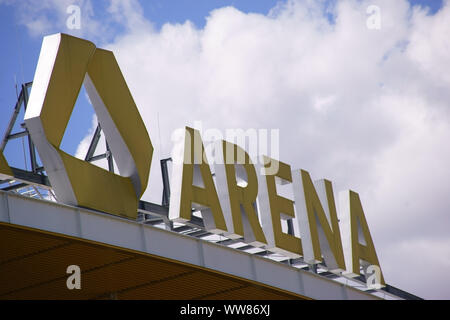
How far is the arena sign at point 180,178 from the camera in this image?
754 inches

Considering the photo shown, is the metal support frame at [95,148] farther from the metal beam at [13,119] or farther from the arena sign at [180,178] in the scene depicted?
the arena sign at [180,178]

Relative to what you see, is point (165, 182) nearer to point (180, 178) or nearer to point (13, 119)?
point (180, 178)

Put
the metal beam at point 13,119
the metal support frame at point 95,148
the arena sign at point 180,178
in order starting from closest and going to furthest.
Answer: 1. the arena sign at point 180,178
2. the metal beam at point 13,119
3. the metal support frame at point 95,148

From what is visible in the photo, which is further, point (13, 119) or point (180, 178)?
point (13, 119)

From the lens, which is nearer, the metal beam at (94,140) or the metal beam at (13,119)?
the metal beam at (13,119)

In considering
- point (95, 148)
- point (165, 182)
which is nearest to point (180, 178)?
point (165, 182)

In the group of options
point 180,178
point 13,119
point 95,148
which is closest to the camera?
point 180,178

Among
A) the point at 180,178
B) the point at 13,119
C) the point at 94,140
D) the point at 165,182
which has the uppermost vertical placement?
the point at 94,140

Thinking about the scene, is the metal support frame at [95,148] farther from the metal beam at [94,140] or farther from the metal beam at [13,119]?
the metal beam at [13,119]

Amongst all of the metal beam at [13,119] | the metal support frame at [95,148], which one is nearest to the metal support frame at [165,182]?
the metal support frame at [95,148]

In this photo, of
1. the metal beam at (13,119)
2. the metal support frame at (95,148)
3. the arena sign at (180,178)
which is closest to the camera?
the arena sign at (180,178)

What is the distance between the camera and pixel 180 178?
21.8 metres

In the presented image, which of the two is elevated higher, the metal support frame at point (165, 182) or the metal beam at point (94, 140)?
the metal beam at point (94, 140)

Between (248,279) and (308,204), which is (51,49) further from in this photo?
(308,204)
